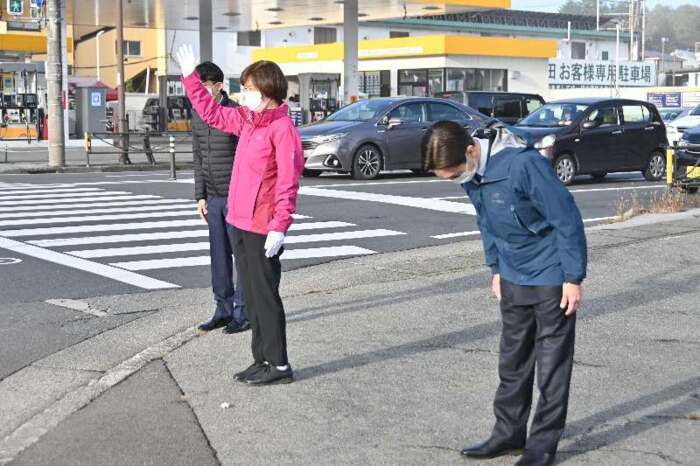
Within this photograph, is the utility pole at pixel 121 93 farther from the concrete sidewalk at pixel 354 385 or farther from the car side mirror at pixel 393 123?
the concrete sidewalk at pixel 354 385

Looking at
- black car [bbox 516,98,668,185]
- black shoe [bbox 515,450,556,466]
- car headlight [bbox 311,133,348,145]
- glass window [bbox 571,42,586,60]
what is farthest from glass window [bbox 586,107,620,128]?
glass window [bbox 571,42,586,60]

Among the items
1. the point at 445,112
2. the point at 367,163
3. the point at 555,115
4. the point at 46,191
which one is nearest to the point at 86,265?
the point at 46,191

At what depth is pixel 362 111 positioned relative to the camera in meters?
22.0

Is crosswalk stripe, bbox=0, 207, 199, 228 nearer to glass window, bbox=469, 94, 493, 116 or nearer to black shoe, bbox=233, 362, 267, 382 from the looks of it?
black shoe, bbox=233, 362, 267, 382

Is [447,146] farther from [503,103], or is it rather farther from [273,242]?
[503,103]

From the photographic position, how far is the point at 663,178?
74.0ft

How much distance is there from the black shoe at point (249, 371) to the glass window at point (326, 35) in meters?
72.8

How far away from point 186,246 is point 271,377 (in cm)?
630

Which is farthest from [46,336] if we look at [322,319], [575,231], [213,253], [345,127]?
[345,127]

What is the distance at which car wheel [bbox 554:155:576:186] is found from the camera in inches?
806

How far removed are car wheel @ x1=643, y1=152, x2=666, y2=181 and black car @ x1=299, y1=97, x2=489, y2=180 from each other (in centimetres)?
355

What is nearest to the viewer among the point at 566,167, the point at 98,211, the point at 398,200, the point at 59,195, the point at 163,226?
the point at 163,226

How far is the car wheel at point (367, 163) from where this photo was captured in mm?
21062

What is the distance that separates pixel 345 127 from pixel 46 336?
44.2 ft
